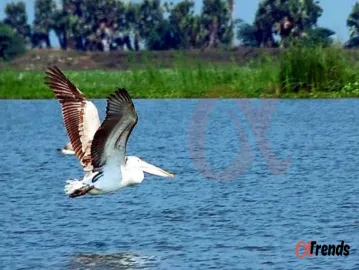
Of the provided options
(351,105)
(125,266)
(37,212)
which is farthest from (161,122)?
(125,266)

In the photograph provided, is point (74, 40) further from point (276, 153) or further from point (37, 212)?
point (37, 212)

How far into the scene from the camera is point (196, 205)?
53.8 ft

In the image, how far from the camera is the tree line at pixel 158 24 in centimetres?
8244

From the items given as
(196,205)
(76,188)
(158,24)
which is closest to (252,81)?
(196,205)

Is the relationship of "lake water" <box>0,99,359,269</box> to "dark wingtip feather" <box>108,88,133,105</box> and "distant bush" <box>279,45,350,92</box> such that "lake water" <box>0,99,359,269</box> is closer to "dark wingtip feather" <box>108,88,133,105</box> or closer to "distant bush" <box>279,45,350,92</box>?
"dark wingtip feather" <box>108,88,133,105</box>

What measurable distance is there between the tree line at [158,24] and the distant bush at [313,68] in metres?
43.6

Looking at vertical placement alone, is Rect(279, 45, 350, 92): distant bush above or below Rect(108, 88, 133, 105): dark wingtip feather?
below

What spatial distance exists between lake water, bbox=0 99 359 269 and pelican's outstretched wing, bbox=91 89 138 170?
102 centimetres

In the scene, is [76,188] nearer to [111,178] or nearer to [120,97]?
[111,178]

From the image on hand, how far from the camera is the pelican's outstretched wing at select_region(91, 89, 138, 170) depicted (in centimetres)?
1140

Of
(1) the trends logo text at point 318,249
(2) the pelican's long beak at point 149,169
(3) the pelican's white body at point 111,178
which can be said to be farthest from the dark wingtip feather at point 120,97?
(1) the trends logo text at point 318,249

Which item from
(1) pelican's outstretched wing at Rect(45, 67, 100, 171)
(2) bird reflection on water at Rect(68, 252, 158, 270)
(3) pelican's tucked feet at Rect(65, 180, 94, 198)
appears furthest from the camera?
(1) pelican's outstretched wing at Rect(45, 67, 100, 171)

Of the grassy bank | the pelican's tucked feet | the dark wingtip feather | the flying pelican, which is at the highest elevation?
the dark wingtip feather

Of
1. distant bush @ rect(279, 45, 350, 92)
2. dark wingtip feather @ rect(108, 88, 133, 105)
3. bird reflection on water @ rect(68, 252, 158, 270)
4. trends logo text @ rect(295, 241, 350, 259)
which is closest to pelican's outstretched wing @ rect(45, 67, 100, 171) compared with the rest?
bird reflection on water @ rect(68, 252, 158, 270)
